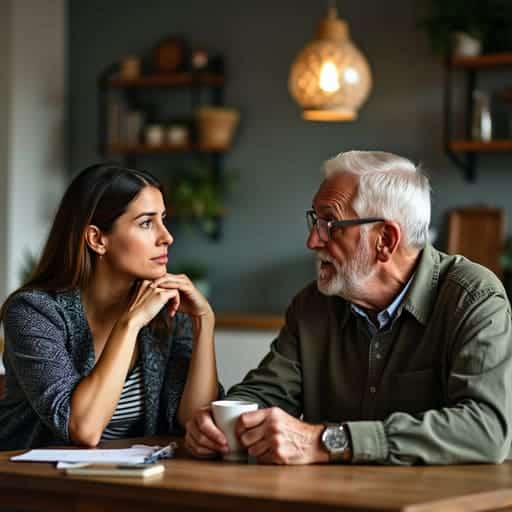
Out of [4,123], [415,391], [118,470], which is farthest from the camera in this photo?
[4,123]

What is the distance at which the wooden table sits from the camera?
5.31ft

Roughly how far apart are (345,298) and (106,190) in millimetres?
672

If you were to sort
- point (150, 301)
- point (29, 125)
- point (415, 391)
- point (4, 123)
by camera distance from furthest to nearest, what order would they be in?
point (29, 125), point (4, 123), point (150, 301), point (415, 391)

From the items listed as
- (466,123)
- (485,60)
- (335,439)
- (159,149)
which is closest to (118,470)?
(335,439)

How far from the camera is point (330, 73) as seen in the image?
4113 millimetres

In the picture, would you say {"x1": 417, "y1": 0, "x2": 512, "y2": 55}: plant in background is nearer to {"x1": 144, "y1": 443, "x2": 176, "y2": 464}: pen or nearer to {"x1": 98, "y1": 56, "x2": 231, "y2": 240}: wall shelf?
{"x1": 98, "y1": 56, "x2": 231, "y2": 240}: wall shelf

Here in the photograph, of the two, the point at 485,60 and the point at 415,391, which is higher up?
the point at 485,60

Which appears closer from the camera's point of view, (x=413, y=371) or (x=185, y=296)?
(x=413, y=371)

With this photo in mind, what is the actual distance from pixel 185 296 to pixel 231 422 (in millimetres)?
604

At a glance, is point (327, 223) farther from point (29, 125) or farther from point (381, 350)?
point (29, 125)

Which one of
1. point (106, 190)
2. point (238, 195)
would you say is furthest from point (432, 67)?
point (106, 190)

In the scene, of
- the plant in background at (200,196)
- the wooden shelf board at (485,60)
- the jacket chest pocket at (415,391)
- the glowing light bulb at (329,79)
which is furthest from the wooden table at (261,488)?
the plant in background at (200,196)

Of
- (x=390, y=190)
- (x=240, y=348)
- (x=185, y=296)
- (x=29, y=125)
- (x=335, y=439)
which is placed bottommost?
(x=240, y=348)

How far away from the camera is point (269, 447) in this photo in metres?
1.92
